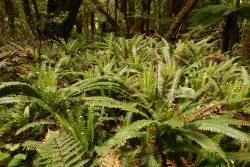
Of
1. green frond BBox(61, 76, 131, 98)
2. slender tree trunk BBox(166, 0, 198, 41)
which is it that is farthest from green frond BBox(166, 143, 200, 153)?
slender tree trunk BBox(166, 0, 198, 41)

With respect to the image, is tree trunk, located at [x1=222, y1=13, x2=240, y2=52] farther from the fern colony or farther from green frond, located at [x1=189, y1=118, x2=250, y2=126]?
green frond, located at [x1=189, y1=118, x2=250, y2=126]

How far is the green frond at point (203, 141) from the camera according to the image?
118 inches

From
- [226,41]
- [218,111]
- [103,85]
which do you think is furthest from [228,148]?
[226,41]

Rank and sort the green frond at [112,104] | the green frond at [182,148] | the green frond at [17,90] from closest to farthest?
the green frond at [182,148]
the green frond at [112,104]
the green frond at [17,90]

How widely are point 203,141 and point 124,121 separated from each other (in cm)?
97

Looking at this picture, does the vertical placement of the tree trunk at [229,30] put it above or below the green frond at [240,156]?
above

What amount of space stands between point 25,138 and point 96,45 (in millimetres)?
4769

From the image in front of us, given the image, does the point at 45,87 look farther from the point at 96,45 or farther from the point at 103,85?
the point at 96,45

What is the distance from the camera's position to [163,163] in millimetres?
3291

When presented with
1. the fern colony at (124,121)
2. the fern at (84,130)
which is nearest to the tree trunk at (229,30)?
the fern colony at (124,121)

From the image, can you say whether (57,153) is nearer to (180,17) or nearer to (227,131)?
(227,131)

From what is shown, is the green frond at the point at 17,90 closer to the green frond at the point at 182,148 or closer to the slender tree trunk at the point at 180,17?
the green frond at the point at 182,148

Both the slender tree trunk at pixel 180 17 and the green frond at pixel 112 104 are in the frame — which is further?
the slender tree trunk at pixel 180 17

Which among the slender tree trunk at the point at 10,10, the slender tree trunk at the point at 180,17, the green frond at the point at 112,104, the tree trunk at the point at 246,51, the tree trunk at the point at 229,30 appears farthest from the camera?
the slender tree trunk at the point at 10,10
